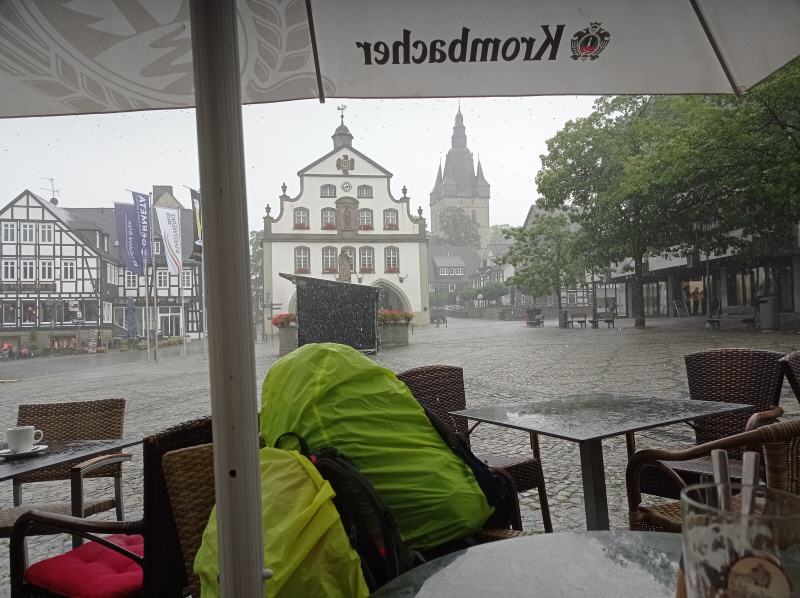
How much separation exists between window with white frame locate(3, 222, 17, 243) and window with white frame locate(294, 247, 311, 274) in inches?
407

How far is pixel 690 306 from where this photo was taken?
23.7 metres

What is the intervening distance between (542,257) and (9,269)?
19228mm

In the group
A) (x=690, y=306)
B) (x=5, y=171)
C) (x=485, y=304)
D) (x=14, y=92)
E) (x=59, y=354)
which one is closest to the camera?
(x=14, y=92)

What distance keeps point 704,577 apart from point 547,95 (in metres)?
1.60

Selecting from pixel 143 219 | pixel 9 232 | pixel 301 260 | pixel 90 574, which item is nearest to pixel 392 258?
pixel 301 260

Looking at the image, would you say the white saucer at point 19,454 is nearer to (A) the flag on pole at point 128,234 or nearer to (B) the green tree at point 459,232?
(A) the flag on pole at point 128,234

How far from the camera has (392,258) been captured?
A: 74.2ft

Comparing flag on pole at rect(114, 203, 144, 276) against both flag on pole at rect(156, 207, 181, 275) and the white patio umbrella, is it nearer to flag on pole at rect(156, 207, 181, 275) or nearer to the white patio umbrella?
flag on pole at rect(156, 207, 181, 275)

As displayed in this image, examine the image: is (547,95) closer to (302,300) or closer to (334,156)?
(302,300)

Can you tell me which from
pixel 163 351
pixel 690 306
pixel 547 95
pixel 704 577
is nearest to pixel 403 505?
pixel 704 577

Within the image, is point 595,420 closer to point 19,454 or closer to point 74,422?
point 19,454

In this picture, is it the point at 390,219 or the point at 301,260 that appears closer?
the point at 301,260

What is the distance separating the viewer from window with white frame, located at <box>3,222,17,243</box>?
2141cm

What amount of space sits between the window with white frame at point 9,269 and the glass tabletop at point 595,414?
2229 centimetres
